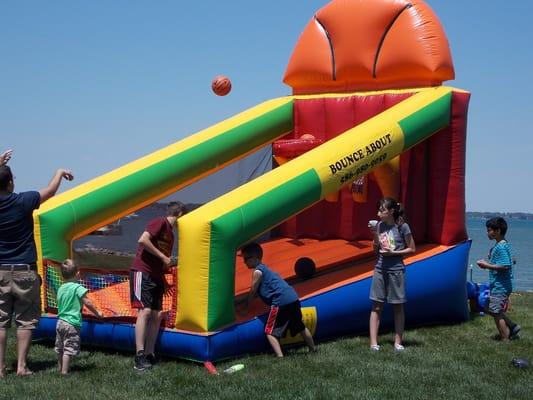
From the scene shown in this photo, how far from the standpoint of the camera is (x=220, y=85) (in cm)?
856

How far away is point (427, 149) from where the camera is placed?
7469mm

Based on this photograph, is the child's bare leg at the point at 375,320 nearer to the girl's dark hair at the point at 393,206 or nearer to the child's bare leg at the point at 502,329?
the girl's dark hair at the point at 393,206

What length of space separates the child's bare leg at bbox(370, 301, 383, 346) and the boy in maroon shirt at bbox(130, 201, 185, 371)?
5.57ft

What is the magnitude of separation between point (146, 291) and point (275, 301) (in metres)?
0.96

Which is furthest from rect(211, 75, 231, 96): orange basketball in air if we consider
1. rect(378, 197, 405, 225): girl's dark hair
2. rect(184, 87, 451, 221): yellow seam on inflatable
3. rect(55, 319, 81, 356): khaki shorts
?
rect(55, 319, 81, 356): khaki shorts

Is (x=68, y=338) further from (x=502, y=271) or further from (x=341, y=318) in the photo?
(x=502, y=271)

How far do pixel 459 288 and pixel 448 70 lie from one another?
7.32 feet

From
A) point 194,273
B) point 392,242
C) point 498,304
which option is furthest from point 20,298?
point 498,304

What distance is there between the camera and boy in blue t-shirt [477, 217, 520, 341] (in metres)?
6.55

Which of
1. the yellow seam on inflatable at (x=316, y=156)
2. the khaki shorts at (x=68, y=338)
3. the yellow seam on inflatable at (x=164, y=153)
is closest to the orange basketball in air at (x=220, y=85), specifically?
the yellow seam on inflatable at (x=164, y=153)

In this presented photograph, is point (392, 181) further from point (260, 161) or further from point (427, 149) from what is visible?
point (260, 161)

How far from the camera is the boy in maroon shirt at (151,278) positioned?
18.2 ft

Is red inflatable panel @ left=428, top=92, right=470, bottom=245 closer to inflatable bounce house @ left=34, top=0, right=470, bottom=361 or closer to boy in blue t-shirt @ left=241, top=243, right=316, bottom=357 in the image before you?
inflatable bounce house @ left=34, top=0, right=470, bottom=361

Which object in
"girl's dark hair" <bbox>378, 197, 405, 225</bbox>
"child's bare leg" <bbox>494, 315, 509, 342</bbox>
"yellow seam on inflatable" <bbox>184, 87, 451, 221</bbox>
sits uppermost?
"yellow seam on inflatable" <bbox>184, 87, 451, 221</bbox>
